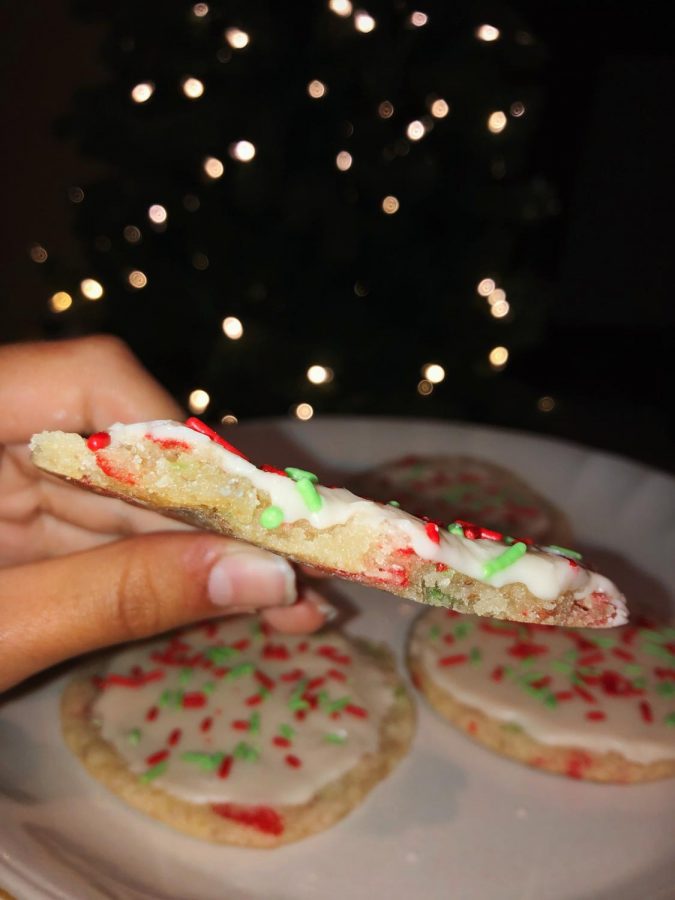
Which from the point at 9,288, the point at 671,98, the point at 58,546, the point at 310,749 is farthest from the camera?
the point at 9,288

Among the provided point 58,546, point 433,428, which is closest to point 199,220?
point 433,428

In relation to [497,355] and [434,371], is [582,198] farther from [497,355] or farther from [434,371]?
[434,371]

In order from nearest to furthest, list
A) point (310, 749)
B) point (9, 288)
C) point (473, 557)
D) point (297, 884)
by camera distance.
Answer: point (473, 557) → point (297, 884) → point (310, 749) → point (9, 288)

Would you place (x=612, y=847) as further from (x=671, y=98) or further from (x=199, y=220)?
(x=671, y=98)

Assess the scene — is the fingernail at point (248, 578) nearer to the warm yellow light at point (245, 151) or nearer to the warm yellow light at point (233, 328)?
the warm yellow light at point (233, 328)

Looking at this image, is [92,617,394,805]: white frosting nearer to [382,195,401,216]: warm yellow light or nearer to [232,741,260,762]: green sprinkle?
[232,741,260,762]: green sprinkle

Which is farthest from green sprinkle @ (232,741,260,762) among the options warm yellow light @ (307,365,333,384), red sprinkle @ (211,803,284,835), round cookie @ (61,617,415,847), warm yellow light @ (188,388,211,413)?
warm yellow light @ (188,388,211,413)
